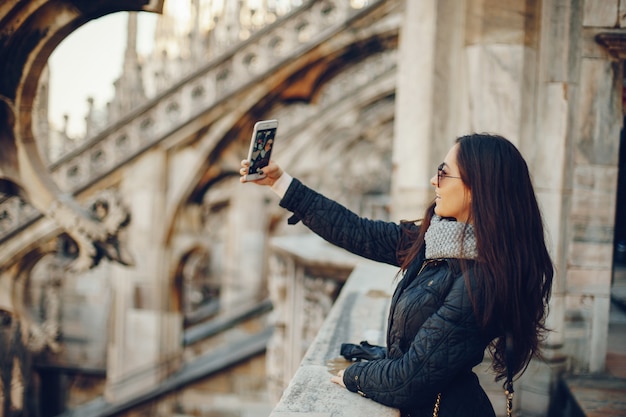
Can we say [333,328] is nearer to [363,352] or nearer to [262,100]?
[363,352]

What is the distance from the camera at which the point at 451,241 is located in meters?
1.97

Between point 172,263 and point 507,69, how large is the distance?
5.38 metres

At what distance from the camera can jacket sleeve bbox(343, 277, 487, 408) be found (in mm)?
1856

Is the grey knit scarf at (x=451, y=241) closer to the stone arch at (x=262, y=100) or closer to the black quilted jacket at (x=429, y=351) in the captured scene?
the black quilted jacket at (x=429, y=351)

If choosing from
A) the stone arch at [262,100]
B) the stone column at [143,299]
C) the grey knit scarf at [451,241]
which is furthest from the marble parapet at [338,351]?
the stone column at [143,299]

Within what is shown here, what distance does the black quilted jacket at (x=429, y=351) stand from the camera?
1860 millimetres

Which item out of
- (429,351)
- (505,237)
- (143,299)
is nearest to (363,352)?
(429,351)

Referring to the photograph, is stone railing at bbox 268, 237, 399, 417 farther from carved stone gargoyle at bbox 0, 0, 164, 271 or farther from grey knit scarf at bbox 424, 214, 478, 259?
carved stone gargoyle at bbox 0, 0, 164, 271

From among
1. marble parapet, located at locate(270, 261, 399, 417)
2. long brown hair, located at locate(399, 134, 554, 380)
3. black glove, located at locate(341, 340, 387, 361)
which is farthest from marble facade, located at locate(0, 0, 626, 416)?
long brown hair, located at locate(399, 134, 554, 380)

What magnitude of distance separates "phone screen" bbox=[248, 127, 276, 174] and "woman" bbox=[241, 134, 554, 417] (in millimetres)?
561

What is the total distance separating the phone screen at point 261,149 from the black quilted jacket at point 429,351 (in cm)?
60

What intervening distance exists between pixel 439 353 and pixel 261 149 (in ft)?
2.86

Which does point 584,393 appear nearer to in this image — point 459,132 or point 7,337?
point 459,132

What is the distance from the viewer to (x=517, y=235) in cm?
194
